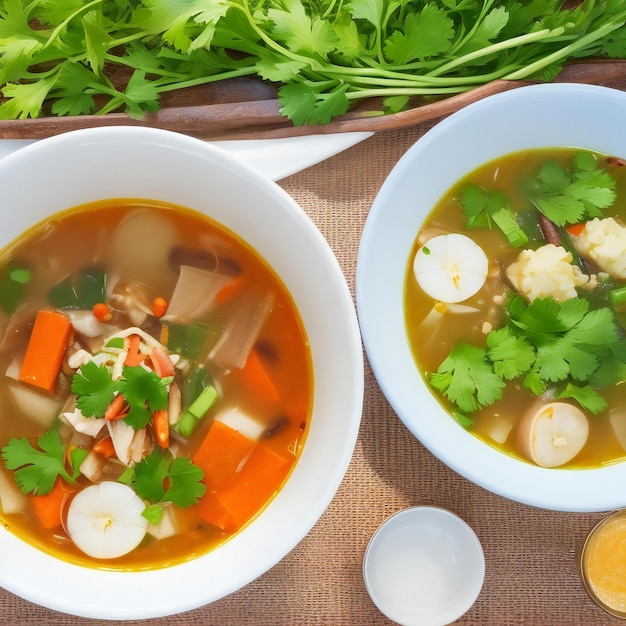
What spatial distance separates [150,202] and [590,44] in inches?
47.3

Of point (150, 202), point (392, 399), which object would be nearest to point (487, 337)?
point (392, 399)

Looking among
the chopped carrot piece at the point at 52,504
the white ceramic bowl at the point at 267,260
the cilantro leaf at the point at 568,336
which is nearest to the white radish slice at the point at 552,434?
the cilantro leaf at the point at 568,336

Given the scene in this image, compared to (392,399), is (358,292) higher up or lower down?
higher up

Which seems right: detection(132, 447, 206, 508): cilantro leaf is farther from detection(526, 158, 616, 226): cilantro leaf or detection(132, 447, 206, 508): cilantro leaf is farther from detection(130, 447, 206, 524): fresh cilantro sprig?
detection(526, 158, 616, 226): cilantro leaf

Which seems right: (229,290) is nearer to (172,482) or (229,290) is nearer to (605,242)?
(172,482)

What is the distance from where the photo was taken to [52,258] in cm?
165

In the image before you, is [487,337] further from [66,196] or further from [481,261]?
[66,196]

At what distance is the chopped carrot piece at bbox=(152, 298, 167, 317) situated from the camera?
1.67 m

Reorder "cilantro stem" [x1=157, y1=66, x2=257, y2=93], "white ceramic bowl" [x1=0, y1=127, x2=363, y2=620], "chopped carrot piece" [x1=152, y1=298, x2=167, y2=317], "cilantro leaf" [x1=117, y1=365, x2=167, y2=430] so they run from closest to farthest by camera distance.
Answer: "white ceramic bowl" [x1=0, y1=127, x2=363, y2=620], "cilantro leaf" [x1=117, y1=365, x2=167, y2=430], "chopped carrot piece" [x1=152, y1=298, x2=167, y2=317], "cilantro stem" [x1=157, y1=66, x2=257, y2=93]

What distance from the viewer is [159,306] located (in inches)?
65.8

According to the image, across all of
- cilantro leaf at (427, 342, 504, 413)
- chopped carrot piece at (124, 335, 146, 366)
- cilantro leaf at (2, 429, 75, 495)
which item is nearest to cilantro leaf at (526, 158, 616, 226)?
cilantro leaf at (427, 342, 504, 413)

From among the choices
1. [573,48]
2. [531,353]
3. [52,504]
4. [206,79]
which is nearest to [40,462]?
[52,504]

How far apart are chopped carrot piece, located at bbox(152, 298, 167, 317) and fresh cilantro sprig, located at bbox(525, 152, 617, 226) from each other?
1014mm

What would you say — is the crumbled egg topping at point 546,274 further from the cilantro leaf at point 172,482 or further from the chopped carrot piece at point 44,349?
the chopped carrot piece at point 44,349
